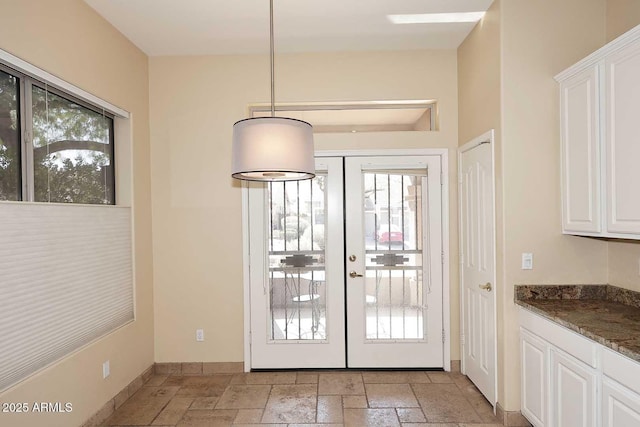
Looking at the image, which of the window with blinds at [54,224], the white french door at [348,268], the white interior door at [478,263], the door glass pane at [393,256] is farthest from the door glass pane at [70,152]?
the white interior door at [478,263]

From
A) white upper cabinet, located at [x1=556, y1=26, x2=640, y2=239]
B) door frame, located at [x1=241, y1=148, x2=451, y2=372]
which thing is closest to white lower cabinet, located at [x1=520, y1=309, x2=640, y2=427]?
white upper cabinet, located at [x1=556, y1=26, x2=640, y2=239]

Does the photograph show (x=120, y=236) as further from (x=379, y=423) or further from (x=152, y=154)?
(x=379, y=423)

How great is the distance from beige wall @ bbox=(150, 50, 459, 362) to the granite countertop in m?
1.07

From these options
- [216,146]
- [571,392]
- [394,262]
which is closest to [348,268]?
[394,262]

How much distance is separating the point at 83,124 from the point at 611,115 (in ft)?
11.4

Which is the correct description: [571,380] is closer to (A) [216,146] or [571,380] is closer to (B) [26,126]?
(A) [216,146]

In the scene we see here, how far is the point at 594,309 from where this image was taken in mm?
2590

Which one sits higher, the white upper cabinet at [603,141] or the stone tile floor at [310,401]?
the white upper cabinet at [603,141]

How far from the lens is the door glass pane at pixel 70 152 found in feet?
8.51

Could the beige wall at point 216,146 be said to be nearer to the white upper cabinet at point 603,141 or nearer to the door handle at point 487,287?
the door handle at point 487,287

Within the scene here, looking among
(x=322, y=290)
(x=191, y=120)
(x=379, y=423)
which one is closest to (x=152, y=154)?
(x=191, y=120)

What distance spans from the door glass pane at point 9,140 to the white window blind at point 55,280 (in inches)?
5.9

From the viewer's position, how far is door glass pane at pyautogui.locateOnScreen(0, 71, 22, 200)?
2293 mm

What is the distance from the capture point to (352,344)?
3.94 metres
